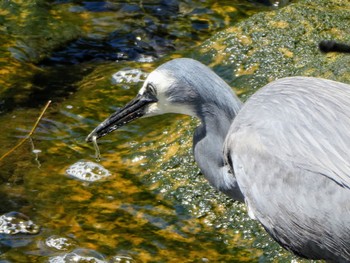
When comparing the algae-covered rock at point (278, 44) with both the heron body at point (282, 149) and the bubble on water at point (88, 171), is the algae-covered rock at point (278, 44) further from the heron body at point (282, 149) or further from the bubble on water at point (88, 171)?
the heron body at point (282, 149)

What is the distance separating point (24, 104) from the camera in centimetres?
775

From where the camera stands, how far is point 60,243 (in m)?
6.17

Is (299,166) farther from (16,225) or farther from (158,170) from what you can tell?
(16,225)

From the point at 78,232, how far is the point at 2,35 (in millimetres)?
2841

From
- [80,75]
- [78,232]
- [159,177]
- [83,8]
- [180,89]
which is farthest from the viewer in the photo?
[83,8]

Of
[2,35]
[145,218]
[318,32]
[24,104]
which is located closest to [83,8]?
[2,35]

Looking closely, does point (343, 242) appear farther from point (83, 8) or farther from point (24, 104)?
point (83, 8)

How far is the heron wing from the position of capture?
5.17 metres

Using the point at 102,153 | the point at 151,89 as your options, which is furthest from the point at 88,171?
the point at 151,89

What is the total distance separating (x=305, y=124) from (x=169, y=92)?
3.07 feet

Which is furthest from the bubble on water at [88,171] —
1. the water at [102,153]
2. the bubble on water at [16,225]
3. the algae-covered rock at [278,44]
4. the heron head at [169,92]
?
the algae-covered rock at [278,44]

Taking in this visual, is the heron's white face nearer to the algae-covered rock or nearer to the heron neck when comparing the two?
the heron neck

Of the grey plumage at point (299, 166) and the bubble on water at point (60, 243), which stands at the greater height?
the grey plumage at point (299, 166)

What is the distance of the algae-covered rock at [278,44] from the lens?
7.37m
